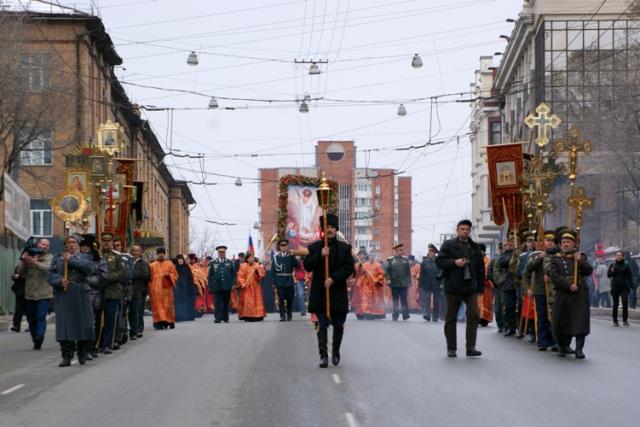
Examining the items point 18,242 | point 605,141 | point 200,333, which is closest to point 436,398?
point 200,333

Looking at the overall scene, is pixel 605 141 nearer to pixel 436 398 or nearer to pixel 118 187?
pixel 118 187

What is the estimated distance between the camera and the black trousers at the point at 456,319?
720 inches

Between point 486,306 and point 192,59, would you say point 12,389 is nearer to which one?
point 486,306

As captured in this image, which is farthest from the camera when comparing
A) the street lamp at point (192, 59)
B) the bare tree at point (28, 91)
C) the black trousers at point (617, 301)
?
the street lamp at point (192, 59)

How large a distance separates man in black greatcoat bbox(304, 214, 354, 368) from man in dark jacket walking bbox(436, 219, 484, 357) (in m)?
1.55

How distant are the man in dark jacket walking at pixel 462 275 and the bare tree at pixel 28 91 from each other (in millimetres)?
22020

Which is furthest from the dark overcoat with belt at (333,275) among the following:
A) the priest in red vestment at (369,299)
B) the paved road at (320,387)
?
the priest in red vestment at (369,299)

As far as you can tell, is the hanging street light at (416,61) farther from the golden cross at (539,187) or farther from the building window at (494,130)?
the building window at (494,130)

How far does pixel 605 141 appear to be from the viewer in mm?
50438

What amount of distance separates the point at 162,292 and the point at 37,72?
19971 millimetres

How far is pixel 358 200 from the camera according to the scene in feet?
580

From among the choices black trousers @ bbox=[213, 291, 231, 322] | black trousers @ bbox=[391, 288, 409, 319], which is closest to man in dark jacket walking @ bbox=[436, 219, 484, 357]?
black trousers @ bbox=[391, 288, 409, 319]

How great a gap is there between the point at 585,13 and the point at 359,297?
35.4 metres

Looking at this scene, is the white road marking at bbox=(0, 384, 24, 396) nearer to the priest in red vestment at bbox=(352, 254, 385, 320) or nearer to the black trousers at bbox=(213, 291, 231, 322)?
the black trousers at bbox=(213, 291, 231, 322)
